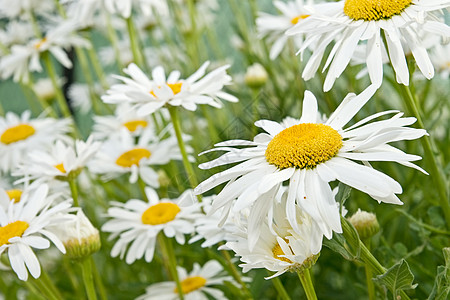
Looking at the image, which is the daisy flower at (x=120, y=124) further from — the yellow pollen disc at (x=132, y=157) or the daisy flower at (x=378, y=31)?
the daisy flower at (x=378, y=31)

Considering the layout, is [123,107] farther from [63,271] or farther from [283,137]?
[283,137]

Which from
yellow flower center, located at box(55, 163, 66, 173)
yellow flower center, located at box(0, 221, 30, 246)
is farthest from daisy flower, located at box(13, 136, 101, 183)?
yellow flower center, located at box(0, 221, 30, 246)

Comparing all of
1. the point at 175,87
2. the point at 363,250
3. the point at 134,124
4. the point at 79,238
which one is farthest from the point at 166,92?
the point at 134,124

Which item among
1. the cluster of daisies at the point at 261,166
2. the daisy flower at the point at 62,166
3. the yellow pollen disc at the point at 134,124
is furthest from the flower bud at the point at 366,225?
the yellow pollen disc at the point at 134,124

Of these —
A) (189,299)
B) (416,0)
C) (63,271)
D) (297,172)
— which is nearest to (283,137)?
(297,172)

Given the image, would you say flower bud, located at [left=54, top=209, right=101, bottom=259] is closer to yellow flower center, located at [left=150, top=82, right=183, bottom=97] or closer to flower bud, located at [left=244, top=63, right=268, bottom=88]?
yellow flower center, located at [left=150, top=82, right=183, bottom=97]

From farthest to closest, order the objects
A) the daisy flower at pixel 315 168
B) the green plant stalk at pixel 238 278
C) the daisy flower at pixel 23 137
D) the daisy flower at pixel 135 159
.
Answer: the daisy flower at pixel 23 137 → the daisy flower at pixel 135 159 → the green plant stalk at pixel 238 278 → the daisy flower at pixel 315 168
